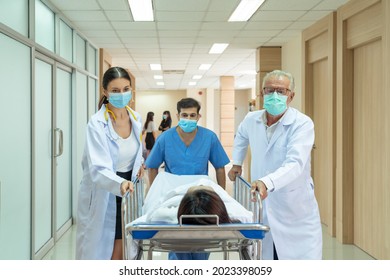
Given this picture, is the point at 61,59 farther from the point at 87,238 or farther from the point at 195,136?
the point at 87,238

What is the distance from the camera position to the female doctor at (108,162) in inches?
94.2

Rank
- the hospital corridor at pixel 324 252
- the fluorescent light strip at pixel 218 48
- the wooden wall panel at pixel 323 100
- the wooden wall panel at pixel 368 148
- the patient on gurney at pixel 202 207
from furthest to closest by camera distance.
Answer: the fluorescent light strip at pixel 218 48 → the wooden wall panel at pixel 323 100 → the hospital corridor at pixel 324 252 → the wooden wall panel at pixel 368 148 → the patient on gurney at pixel 202 207

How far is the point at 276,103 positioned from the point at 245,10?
2.89 metres

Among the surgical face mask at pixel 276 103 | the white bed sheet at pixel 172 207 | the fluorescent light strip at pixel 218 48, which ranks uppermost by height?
the fluorescent light strip at pixel 218 48

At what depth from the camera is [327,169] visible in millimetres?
5465

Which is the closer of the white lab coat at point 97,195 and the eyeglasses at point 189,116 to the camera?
the white lab coat at point 97,195

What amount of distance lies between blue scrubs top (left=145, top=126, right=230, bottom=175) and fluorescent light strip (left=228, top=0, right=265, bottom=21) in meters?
2.34

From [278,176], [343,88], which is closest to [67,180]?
[343,88]

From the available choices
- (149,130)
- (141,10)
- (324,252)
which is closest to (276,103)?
(324,252)

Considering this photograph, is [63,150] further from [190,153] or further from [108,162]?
[108,162]

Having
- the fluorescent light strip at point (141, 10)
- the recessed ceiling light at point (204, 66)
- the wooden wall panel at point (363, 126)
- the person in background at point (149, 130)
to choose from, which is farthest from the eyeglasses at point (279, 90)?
the recessed ceiling light at point (204, 66)

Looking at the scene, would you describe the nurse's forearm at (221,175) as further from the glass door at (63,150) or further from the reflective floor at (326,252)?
the glass door at (63,150)

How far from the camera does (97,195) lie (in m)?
2.44

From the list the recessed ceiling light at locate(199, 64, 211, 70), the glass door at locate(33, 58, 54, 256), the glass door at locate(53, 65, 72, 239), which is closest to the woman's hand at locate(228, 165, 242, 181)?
the glass door at locate(33, 58, 54, 256)
